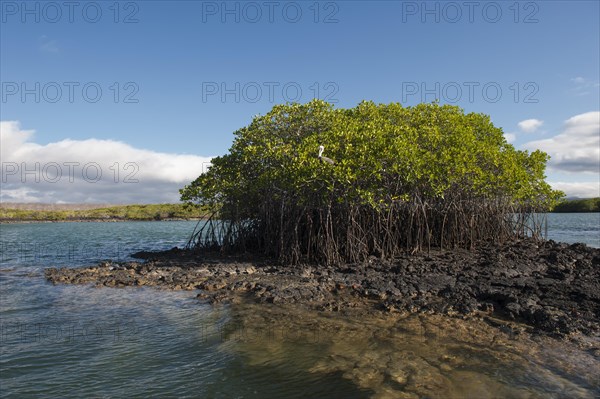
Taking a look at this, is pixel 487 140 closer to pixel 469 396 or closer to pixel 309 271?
pixel 309 271

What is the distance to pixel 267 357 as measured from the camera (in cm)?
917

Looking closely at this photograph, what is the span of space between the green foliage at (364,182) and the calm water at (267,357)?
714cm

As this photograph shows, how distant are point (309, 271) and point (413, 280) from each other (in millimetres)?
4296

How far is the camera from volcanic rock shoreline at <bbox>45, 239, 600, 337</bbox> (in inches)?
476

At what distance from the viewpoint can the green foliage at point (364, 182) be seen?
60.8 feet

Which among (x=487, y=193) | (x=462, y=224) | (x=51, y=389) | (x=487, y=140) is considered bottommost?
(x=51, y=389)

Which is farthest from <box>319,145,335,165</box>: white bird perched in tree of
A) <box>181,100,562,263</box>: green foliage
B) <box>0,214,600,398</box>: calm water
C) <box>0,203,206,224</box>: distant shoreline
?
<box>0,203,206,224</box>: distant shoreline

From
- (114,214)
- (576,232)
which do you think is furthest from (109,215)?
(576,232)

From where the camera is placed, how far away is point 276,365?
8.73 metres

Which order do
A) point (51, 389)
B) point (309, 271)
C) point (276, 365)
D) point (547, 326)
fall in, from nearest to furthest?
point (51, 389) → point (276, 365) → point (547, 326) → point (309, 271)

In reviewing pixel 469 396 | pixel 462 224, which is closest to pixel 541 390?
pixel 469 396

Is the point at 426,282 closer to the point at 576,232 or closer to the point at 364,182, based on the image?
the point at 364,182

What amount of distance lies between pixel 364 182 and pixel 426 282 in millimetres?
5354

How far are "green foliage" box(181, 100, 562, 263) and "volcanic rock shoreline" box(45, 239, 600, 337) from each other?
1.62 m
